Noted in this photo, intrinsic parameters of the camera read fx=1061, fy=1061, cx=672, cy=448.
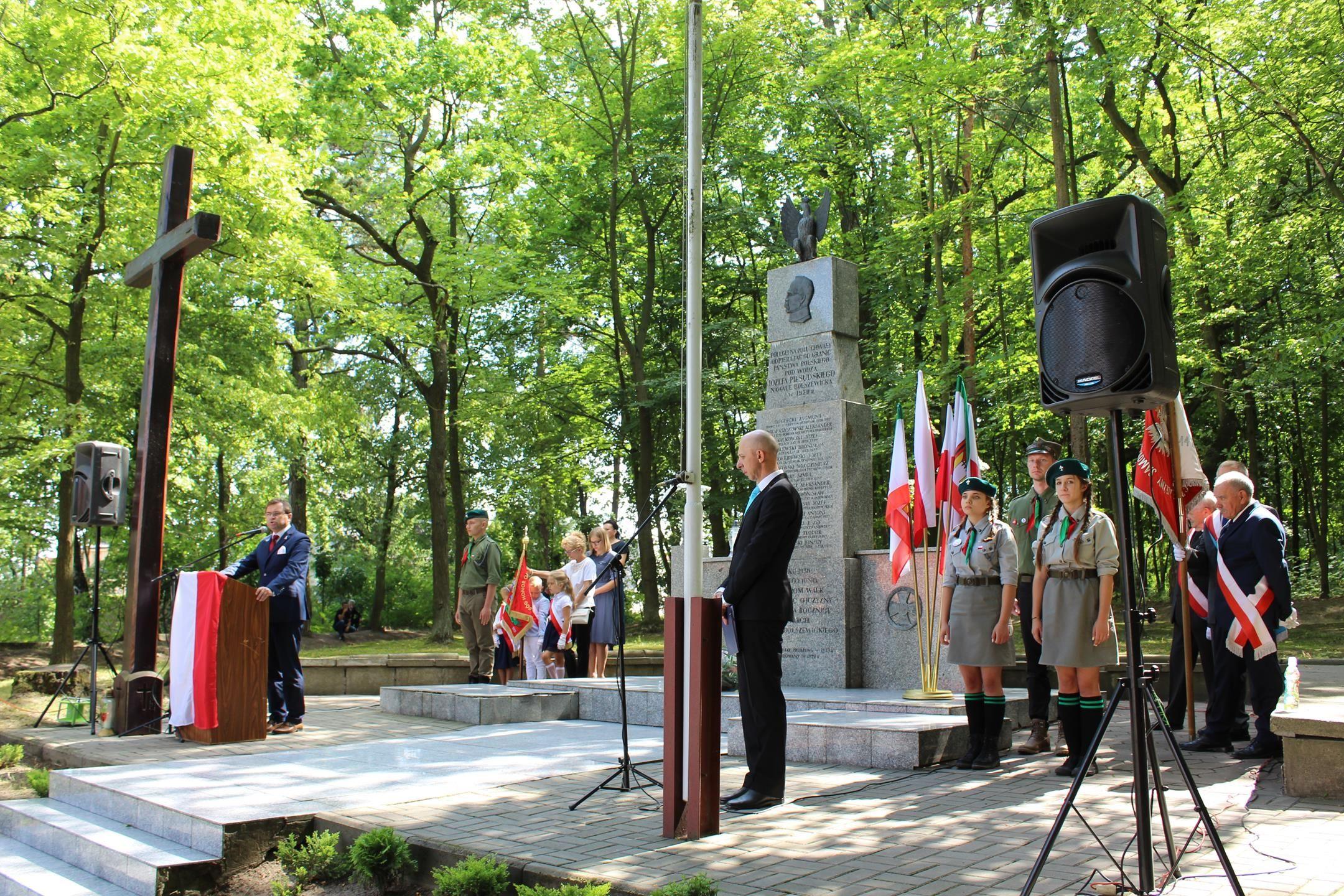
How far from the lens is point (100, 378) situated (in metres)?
16.4

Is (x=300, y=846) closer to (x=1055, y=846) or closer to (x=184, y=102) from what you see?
(x=1055, y=846)

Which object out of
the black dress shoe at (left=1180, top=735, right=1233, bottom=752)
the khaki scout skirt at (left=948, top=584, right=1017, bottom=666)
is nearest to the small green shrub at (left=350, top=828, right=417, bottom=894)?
the khaki scout skirt at (left=948, top=584, right=1017, bottom=666)

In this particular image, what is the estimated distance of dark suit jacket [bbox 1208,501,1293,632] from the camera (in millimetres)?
6566

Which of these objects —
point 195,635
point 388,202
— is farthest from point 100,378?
point 195,635

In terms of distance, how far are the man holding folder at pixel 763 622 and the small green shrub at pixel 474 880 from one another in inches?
66.8

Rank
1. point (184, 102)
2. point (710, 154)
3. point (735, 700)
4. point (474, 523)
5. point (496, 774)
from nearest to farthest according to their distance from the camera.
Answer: point (496, 774)
point (735, 700)
point (474, 523)
point (184, 102)
point (710, 154)

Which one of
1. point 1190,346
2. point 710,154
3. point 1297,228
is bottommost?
point 1190,346

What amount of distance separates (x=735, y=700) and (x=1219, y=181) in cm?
1314

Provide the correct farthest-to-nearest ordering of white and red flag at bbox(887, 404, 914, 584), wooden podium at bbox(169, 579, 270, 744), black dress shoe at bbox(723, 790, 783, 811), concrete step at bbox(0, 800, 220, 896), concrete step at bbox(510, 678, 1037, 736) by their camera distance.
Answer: white and red flag at bbox(887, 404, 914, 584) → concrete step at bbox(510, 678, 1037, 736) → wooden podium at bbox(169, 579, 270, 744) → black dress shoe at bbox(723, 790, 783, 811) → concrete step at bbox(0, 800, 220, 896)

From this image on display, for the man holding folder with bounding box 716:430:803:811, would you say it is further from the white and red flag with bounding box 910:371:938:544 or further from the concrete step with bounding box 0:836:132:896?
the white and red flag with bounding box 910:371:938:544

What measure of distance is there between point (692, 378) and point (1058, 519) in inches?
111

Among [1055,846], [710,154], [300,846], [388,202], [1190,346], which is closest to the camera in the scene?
[1055,846]

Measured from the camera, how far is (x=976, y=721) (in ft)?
22.5

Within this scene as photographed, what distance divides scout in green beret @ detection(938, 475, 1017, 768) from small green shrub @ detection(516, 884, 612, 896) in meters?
3.63
